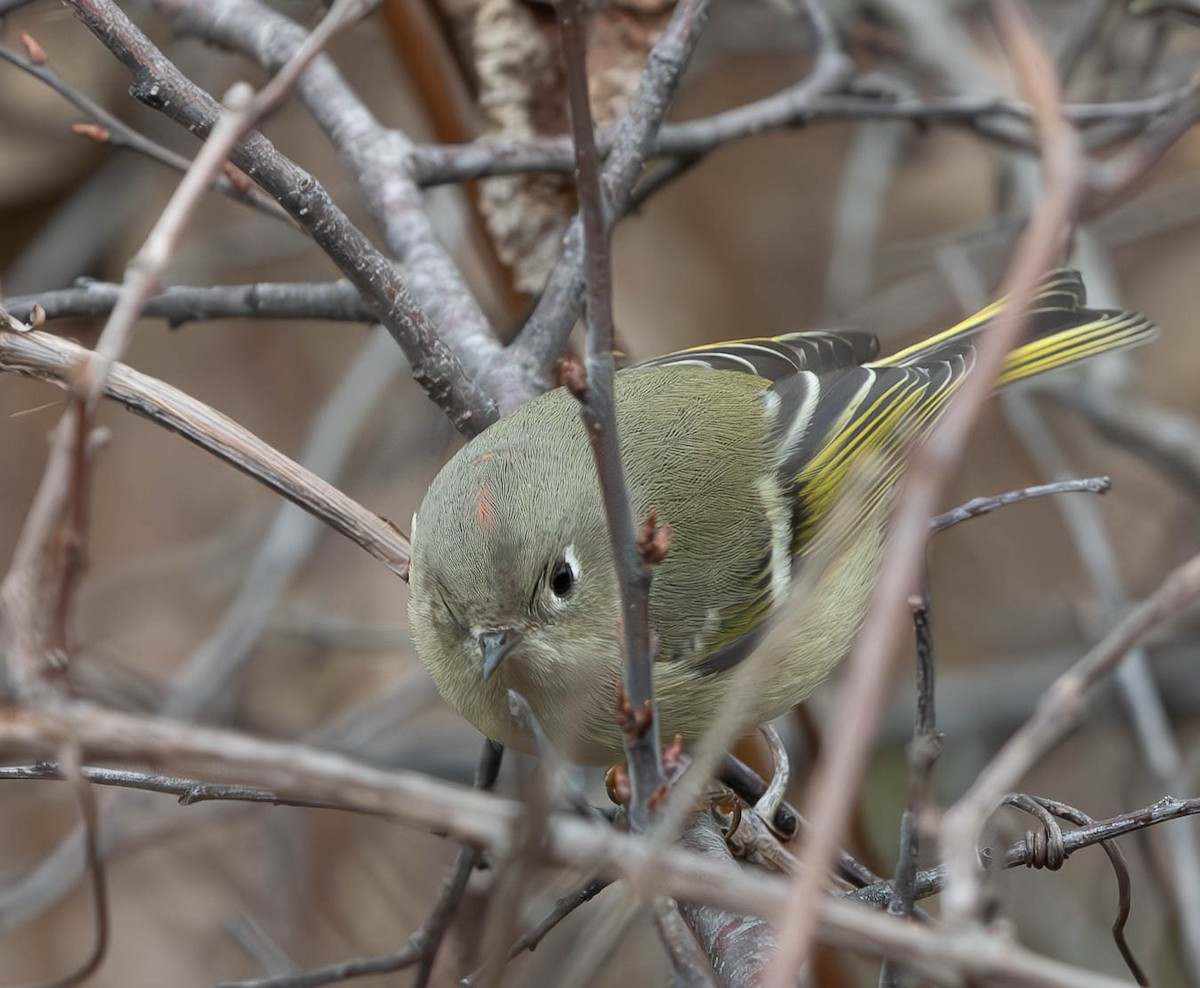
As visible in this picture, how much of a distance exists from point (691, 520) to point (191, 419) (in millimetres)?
917

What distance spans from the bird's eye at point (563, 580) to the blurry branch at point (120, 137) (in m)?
0.84

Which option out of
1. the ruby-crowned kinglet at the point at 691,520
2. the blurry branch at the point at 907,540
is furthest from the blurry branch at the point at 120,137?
the blurry branch at the point at 907,540

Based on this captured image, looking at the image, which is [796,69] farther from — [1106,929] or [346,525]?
[346,525]

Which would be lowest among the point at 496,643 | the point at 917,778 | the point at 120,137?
the point at 917,778

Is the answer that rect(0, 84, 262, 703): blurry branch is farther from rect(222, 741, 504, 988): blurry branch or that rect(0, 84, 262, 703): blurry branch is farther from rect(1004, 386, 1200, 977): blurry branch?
rect(1004, 386, 1200, 977): blurry branch

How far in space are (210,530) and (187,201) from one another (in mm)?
4802

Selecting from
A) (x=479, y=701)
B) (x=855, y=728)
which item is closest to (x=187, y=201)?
(x=855, y=728)

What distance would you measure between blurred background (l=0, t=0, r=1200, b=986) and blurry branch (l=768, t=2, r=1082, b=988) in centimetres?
211

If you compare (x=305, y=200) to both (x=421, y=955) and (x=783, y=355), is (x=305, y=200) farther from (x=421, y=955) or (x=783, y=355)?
(x=783, y=355)

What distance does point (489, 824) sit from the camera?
89 cm

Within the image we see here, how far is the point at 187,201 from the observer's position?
3.28 feet

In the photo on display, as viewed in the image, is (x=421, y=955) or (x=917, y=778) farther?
(x=421, y=955)

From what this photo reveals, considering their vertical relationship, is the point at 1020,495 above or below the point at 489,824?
above

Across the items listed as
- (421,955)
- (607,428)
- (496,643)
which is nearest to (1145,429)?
(496,643)
